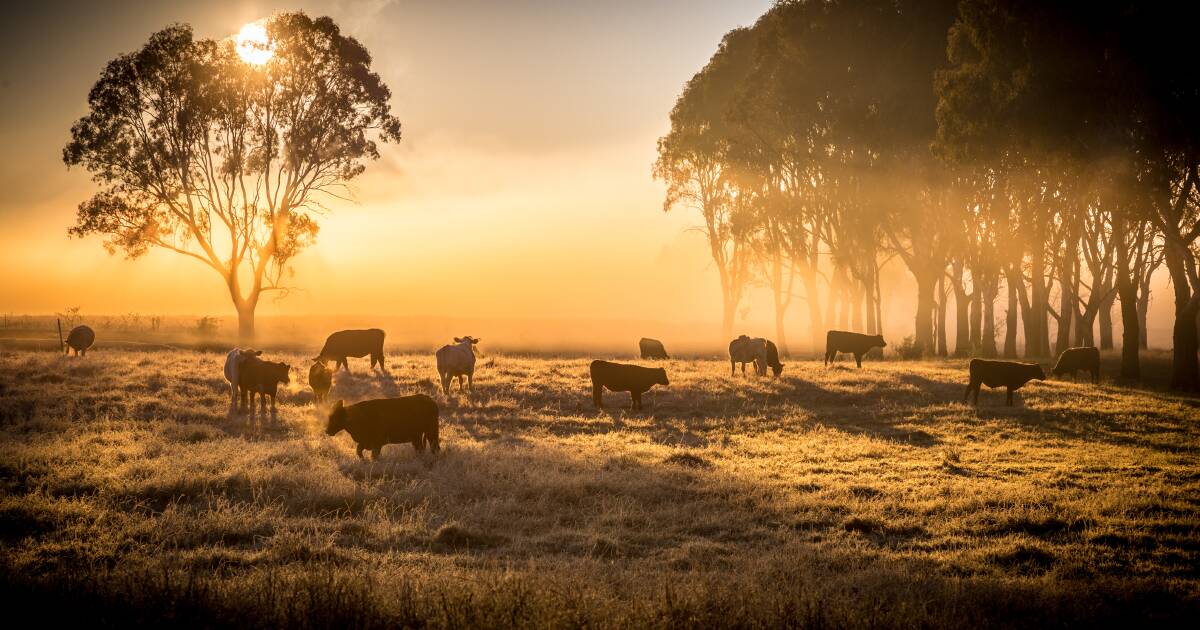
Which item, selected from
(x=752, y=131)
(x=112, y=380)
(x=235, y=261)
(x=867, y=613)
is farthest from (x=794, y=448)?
(x=235, y=261)

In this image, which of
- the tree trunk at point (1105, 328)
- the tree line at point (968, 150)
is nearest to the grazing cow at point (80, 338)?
the tree line at point (968, 150)

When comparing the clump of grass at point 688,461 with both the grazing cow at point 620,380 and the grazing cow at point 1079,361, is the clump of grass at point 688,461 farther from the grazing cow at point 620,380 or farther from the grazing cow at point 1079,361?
the grazing cow at point 1079,361

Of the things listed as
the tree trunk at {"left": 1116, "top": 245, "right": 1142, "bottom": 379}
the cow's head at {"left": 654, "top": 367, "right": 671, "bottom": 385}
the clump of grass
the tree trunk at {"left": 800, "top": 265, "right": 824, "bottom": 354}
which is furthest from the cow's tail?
the tree trunk at {"left": 800, "top": 265, "right": 824, "bottom": 354}

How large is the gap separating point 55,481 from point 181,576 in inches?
254

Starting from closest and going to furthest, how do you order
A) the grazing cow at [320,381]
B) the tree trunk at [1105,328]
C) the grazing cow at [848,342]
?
1. the grazing cow at [320,381]
2. the grazing cow at [848,342]
3. the tree trunk at [1105,328]

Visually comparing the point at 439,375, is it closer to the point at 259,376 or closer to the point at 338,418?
the point at 259,376

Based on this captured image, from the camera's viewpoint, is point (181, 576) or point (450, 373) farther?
point (450, 373)

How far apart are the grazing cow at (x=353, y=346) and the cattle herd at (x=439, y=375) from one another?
0.04 meters

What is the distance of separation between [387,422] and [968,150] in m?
25.5

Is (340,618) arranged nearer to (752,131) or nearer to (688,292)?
(752,131)

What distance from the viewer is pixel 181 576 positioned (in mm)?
6996

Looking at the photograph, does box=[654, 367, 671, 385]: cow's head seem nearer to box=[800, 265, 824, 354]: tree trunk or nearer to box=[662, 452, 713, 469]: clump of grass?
box=[662, 452, 713, 469]: clump of grass

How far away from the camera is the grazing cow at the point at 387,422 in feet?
45.4

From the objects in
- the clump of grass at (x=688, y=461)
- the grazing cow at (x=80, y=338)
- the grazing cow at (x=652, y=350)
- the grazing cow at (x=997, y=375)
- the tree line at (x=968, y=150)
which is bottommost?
the clump of grass at (x=688, y=461)
